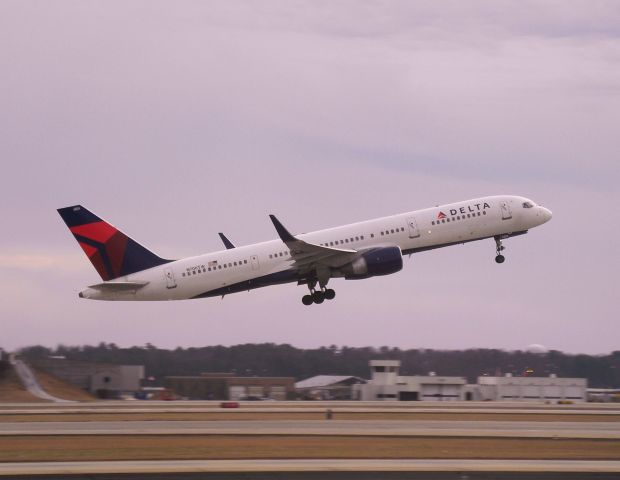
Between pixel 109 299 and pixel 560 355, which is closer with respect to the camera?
pixel 109 299

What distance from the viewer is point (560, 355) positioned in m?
176

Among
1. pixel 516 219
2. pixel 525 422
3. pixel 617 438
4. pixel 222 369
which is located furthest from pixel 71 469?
pixel 222 369

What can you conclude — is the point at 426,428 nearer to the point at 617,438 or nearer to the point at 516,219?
the point at 617,438

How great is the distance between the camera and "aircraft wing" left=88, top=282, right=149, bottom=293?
6950cm

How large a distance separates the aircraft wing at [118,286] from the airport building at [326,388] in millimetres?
44778

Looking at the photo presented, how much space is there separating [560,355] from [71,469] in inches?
5769

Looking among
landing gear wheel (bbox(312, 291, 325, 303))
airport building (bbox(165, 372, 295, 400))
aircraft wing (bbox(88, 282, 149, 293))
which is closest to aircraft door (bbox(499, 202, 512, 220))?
landing gear wheel (bbox(312, 291, 325, 303))

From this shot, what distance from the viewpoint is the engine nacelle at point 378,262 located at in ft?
225

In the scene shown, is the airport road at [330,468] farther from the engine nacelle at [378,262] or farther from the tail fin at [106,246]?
the tail fin at [106,246]

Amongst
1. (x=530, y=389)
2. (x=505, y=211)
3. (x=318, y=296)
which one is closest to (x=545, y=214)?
(x=505, y=211)

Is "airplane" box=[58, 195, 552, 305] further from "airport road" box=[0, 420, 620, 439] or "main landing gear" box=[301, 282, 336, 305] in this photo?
"airport road" box=[0, 420, 620, 439]

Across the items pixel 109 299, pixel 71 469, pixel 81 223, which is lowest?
pixel 71 469

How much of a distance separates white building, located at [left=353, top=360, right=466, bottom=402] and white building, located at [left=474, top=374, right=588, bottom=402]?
10.3ft

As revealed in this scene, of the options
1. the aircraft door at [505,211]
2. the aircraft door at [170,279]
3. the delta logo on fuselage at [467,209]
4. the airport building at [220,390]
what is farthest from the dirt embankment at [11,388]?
the aircraft door at [505,211]
